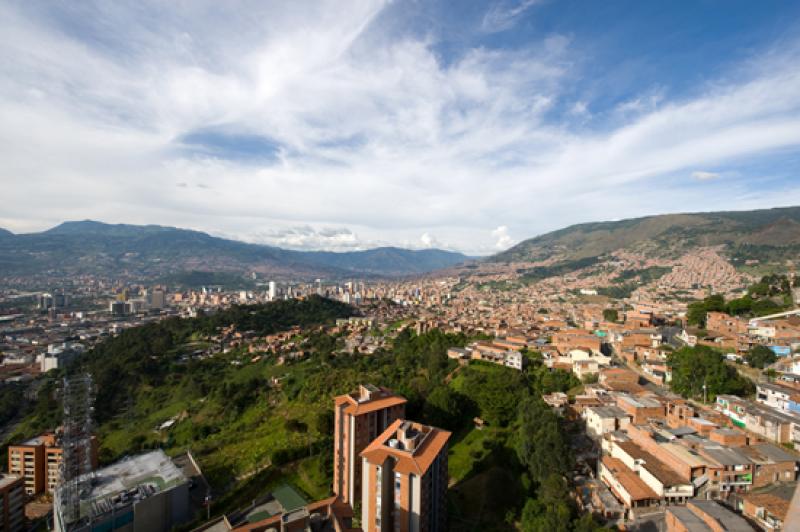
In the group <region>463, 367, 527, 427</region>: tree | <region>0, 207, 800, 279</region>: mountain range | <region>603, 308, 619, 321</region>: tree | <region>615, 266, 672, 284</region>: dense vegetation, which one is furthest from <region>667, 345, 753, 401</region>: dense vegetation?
<region>0, 207, 800, 279</region>: mountain range

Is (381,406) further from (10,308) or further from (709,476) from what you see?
(10,308)

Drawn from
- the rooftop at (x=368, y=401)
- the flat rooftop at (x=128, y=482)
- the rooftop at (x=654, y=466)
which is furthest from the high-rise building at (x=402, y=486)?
the flat rooftop at (x=128, y=482)

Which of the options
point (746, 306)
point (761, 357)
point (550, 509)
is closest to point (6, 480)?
point (550, 509)

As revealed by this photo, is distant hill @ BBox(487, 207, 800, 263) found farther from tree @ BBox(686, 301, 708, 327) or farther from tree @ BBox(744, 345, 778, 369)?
tree @ BBox(744, 345, 778, 369)

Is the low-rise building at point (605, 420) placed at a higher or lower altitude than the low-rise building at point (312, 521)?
higher

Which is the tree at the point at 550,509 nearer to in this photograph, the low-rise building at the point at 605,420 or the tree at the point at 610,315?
the low-rise building at the point at 605,420

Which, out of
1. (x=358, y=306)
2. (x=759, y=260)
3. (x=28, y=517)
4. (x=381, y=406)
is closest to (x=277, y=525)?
(x=381, y=406)
